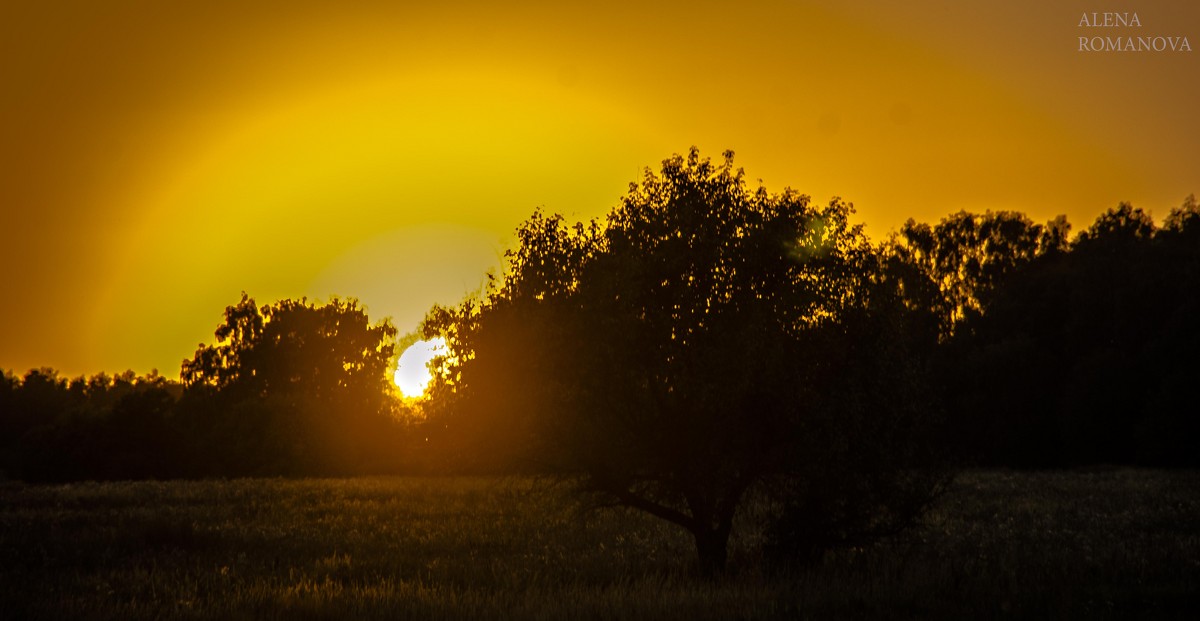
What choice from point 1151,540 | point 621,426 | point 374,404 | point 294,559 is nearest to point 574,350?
point 621,426

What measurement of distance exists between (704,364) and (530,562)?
30.4 feet

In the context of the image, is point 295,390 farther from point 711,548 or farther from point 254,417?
point 711,548

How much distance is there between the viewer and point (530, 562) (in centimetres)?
2698

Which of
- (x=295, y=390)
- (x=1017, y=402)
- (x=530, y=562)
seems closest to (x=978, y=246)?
(x=1017, y=402)

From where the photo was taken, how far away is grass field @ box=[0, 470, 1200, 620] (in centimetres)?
1788

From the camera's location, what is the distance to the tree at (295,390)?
86125 mm

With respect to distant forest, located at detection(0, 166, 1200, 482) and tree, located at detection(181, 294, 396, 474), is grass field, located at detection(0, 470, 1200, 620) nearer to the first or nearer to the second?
distant forest, located at detection(0, 166, 1200, 482)

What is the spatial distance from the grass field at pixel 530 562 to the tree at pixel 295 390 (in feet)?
120

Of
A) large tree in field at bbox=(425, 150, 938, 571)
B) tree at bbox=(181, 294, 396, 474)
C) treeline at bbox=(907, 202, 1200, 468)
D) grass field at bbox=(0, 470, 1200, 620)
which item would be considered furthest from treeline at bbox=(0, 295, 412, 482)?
treeline at bbox=(907, 202, 1200, 468)

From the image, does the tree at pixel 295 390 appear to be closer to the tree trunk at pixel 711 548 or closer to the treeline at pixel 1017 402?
the treeline at pixel 1017 402

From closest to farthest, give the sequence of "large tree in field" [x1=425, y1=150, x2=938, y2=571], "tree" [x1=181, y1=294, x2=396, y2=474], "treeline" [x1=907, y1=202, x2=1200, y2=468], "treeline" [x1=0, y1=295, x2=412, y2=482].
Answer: "large tree in field" [x1=425, y1=150, x2=938, y2=571], "treeline" [x1=907, y1=202, x2=1200, y2=468], "treeline" [x1=0, y1=295, x2=412, y2=482], "tree" [x1=181, y1=294, x2=396, y2=474]

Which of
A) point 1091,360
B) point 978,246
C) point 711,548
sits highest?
point 978,246

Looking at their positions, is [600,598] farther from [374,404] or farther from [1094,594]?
[374,404]

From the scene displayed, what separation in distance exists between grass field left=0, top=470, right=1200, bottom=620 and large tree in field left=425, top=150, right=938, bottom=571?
1.80 metres
